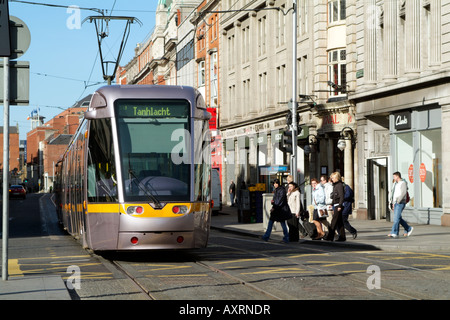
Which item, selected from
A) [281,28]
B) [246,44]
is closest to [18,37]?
[281,28]

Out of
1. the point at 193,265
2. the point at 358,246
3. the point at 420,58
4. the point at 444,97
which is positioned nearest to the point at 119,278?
the point at 193,265

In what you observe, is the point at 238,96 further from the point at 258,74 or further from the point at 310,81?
the point at 310,81

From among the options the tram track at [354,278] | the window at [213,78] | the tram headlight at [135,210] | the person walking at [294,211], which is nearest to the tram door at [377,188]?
the person walking at [294,211]

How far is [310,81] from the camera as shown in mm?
41500

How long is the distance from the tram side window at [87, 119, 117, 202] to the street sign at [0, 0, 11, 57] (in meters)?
4.55

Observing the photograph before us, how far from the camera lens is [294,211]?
22.8m

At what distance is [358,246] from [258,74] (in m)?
31.4

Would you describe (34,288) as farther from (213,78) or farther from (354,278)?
(213,78)

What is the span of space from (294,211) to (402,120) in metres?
10.2

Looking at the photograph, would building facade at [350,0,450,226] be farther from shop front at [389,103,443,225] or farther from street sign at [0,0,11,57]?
street sign at [0,0,11,57]

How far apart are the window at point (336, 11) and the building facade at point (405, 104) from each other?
381 centimetres

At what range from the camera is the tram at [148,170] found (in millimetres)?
14867
